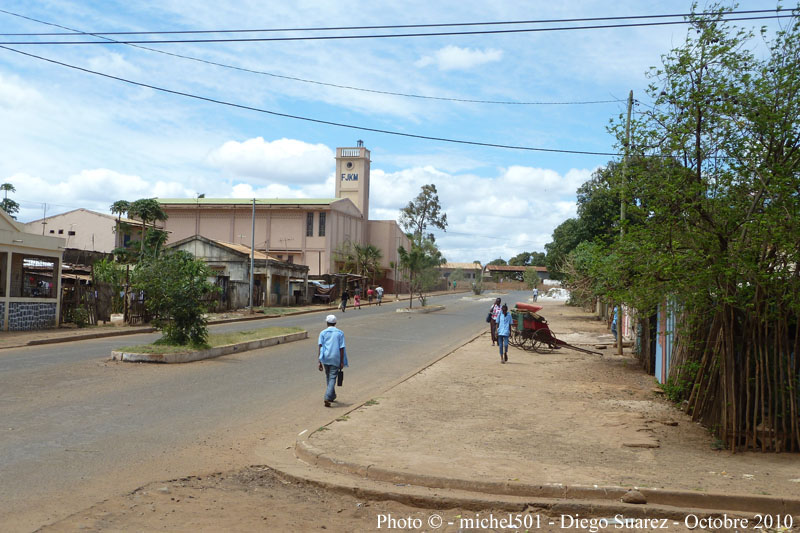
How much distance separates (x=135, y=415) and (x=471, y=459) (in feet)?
16.4

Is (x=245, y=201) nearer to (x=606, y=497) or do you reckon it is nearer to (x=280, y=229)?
(x=280, y=229)

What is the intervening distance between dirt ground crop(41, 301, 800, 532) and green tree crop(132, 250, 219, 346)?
6551 millimetres

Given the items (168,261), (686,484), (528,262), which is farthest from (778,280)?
(528,262)

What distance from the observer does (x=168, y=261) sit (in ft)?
57.2

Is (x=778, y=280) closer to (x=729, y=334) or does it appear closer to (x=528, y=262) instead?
(x=729, y=334)

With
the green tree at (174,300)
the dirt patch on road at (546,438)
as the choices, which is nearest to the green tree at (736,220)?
the dirt patch on road at (546,438)

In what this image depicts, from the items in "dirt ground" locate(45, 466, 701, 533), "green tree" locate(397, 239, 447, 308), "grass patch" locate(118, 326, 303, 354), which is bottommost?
"dirt ground" locate(45, 466, 701, 533)

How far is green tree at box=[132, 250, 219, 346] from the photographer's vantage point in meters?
17.0

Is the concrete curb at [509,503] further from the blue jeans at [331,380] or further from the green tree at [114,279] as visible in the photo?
the green tree at [114,279]

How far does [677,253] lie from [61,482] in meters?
7.24

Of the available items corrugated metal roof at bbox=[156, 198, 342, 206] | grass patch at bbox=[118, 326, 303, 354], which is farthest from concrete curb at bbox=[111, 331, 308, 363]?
corrugated metal roof at bbox=[156, 198, 342, 206]

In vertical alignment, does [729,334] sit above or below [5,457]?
above

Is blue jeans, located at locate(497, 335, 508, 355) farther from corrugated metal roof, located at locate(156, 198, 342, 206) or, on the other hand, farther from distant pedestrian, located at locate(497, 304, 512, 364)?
corrugated metal roof, located at locate(156, 198, 342, 206)

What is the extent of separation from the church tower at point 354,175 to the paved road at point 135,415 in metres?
56.0
